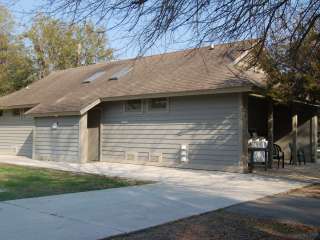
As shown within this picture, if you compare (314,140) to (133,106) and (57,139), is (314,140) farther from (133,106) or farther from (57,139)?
(57,139)

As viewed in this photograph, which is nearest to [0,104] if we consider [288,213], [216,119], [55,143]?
[55,143]

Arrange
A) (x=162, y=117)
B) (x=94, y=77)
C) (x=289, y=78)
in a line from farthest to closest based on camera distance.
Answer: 1. (x=94, y=77)
2. (x=162, y=117)
3. (x=289, y=78)

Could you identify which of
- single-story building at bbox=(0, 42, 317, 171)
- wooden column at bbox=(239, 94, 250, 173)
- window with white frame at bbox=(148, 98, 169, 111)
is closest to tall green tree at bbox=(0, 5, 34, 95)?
single-story building at bbox=(0, 42, 317, 171)

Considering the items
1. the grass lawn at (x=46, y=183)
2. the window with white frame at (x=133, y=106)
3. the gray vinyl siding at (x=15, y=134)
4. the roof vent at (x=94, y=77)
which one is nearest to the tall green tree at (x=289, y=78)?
the grass lawn at (x=46, y=183)

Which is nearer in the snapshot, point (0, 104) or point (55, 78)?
point (0, 104)

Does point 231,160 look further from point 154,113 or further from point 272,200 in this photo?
point 272,200

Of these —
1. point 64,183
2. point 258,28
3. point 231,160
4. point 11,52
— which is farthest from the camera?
point 11,52

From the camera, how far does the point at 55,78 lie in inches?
1084

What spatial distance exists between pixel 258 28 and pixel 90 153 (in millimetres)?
14234

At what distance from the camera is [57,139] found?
1941cm

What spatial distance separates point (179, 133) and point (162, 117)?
1053mm

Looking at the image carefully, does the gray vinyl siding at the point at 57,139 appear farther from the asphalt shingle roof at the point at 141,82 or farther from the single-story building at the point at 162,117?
the asphalt shingle roof at the point at 141,82

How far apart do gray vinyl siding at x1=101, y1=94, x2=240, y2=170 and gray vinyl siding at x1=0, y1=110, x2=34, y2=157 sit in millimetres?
5371

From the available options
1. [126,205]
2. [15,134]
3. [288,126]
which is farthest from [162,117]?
[15,134]
